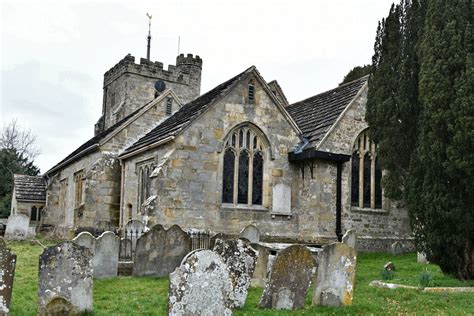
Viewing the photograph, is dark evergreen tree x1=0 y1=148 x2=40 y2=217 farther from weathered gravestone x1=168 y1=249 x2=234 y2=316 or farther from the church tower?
weathered gravestone x1=168 y1=249 x2=234 y2=316

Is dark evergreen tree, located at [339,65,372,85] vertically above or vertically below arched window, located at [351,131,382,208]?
above

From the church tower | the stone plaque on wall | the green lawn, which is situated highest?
the church tower

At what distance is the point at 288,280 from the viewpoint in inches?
387

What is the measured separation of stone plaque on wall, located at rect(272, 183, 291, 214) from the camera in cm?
2036

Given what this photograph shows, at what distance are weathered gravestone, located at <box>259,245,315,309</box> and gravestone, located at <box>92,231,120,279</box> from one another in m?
4.75

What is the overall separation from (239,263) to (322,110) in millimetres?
14340

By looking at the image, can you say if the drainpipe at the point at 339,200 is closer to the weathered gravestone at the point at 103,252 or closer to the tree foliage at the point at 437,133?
the tree foliage at the point at 437,133

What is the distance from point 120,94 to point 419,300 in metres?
35.5

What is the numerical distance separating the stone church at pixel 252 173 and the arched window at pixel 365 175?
39 mm

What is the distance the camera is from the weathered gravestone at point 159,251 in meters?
13.2

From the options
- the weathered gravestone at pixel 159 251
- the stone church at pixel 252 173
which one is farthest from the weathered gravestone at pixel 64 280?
the stone church at pixel 252 173

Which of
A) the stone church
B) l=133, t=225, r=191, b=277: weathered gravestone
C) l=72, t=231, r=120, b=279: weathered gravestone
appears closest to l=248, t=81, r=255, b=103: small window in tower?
the stone church

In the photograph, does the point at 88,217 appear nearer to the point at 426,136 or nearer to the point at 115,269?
the point at 115,269

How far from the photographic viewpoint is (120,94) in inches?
1700
